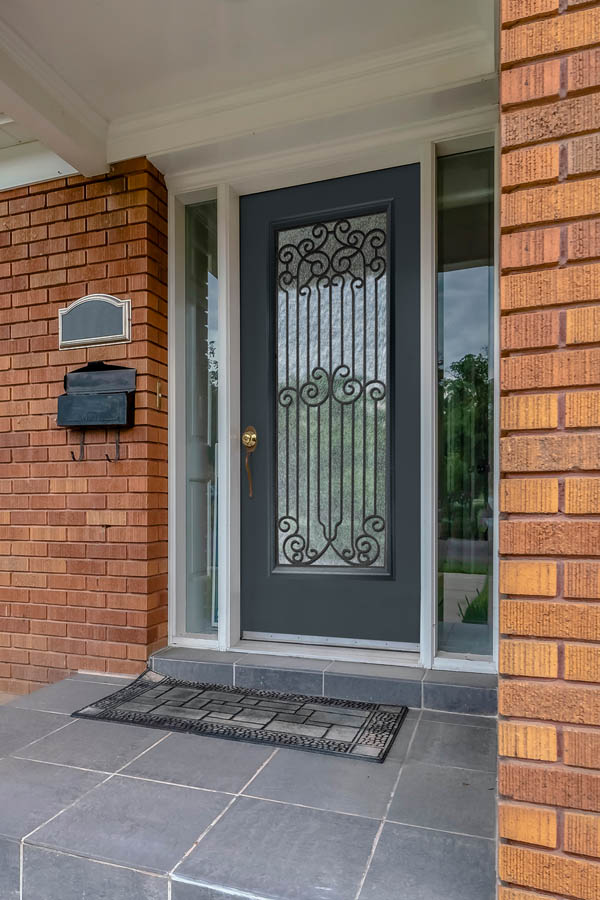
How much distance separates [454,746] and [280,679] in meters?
0.75

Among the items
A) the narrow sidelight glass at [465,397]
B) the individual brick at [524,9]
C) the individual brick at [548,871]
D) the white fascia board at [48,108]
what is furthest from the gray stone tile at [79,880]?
the white fascia board at [48,108]

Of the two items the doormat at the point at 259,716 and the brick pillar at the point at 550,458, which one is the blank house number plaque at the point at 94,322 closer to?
the doormat at the point at 259,716

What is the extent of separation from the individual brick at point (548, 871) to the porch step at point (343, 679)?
3.71 feet

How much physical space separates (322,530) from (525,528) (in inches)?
65.0

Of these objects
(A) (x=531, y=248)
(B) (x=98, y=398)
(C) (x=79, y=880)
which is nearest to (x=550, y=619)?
(A) (x=531, y=248)

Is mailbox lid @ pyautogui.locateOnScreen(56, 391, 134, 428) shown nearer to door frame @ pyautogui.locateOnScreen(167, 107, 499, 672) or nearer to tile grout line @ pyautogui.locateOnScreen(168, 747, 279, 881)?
door frame @ pyautogui.locateOnScreen(167, 107, 499, 672)

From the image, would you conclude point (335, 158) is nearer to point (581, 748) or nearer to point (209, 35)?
point (209, 35)

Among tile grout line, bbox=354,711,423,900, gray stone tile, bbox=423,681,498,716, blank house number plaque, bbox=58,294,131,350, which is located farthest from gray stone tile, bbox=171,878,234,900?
blank house number plaque, bbox=58,294,131,350

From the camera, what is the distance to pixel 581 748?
102cm

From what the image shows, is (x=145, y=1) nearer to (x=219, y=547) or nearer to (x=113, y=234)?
(x=113, y=234)

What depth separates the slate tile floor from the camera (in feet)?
4.32

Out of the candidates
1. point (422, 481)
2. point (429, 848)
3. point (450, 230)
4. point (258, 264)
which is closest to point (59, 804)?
point (429, 848)

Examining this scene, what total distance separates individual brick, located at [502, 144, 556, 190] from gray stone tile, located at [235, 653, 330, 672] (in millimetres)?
1896

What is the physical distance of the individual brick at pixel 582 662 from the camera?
102 cm
